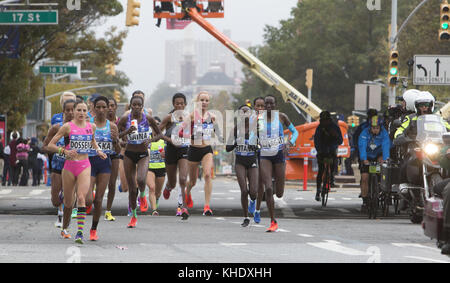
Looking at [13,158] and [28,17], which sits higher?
[28,17]

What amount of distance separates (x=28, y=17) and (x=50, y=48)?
1518cm

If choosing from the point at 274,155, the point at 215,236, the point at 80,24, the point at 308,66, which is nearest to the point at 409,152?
the point at 274,155

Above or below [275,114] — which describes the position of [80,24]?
above

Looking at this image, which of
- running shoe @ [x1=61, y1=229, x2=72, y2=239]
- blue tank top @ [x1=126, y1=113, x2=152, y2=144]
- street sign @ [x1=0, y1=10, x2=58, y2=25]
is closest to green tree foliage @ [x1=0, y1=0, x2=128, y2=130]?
street sign @ [x1=0, y1=10, x2=58, y2=25]

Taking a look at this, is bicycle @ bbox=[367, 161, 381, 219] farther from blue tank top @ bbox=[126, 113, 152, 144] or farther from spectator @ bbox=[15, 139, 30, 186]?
spectator @ bbox=[15, 139, 30, 186]

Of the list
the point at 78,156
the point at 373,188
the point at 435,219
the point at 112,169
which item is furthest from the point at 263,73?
the point at 435,219

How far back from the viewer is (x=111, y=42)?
4819 centimetres

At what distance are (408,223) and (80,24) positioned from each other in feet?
103

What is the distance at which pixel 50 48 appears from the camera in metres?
45.7

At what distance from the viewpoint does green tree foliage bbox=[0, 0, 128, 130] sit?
44.3m

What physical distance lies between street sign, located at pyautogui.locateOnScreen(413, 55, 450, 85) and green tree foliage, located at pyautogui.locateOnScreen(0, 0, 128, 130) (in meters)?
18.7

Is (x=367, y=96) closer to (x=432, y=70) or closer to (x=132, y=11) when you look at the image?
(x=432, y=70)
